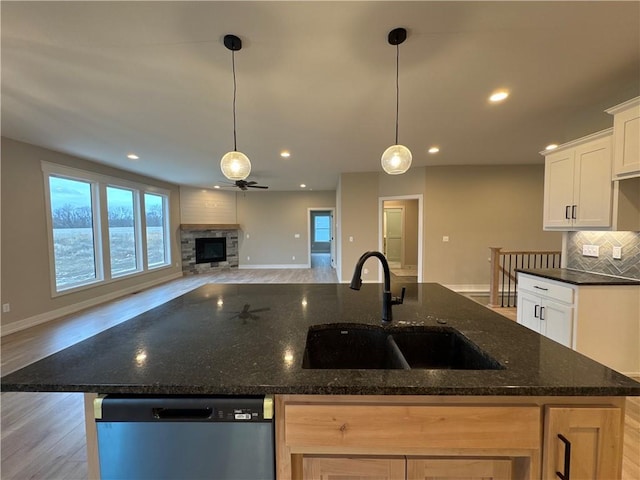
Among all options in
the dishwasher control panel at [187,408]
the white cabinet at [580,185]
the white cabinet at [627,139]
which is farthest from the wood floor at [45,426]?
the white cabinet at [627,139]

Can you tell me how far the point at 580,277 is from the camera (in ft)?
8.43

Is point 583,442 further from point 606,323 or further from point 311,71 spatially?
point 311,71

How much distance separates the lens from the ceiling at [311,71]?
5.32 feet

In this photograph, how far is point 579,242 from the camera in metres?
2.96

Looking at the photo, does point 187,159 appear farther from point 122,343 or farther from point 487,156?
point 487,156

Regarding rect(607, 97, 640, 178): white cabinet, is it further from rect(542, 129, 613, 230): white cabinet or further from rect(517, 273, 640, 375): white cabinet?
rect(517, 273, 640, 375): white cabinet

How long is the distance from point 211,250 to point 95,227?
373 centimetres

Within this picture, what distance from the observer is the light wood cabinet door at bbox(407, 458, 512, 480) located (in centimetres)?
84

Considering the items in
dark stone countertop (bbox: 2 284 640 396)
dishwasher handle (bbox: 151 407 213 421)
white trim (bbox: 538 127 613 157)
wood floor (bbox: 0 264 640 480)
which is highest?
white trim (bbox: 538 127 613 157)

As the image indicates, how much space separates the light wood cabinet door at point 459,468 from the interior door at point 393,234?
866 centimetres

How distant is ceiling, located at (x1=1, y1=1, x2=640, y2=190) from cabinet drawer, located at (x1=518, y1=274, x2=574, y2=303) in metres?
1.82

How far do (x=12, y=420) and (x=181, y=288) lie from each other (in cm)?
435

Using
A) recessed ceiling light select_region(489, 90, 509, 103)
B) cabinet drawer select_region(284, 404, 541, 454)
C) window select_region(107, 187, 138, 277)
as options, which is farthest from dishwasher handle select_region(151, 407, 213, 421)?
window select_region(107, 187, 138, 277)

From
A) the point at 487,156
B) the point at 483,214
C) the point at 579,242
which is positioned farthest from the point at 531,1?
the point at 483,214
